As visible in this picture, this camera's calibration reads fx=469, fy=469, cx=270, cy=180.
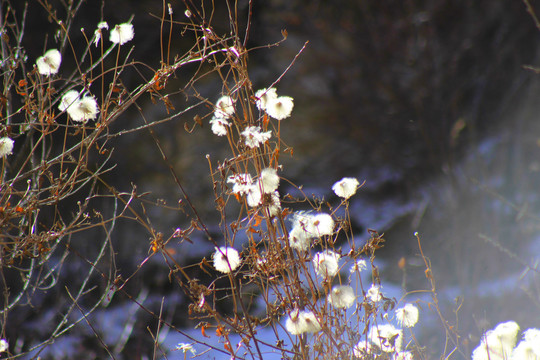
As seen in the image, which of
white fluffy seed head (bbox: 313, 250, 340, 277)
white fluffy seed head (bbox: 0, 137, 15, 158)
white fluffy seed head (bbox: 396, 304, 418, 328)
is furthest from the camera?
white fluffy seed head (bbox: 396, 304, 418, 328)

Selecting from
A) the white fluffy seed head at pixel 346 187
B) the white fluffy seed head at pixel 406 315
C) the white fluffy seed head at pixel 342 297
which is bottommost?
the white fluffy seed head at pixel 342 297

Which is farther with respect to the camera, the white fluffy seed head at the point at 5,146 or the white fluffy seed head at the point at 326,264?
the white fluffy seed head at the point at 5,146

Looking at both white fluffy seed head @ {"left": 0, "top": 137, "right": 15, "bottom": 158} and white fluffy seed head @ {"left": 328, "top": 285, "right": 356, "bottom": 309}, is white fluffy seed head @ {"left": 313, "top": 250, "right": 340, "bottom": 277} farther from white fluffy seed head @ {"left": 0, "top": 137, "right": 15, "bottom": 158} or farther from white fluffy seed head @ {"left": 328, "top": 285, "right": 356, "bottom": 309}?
white fluffy seed head @ {"left": 0, "top": 137, "right": 15, "bottom": 158}

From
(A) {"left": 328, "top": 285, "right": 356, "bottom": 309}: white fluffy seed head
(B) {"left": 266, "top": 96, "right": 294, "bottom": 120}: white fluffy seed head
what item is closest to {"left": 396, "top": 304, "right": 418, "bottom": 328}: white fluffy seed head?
(A) {"left": 328, "top": 285, "right": 356, "bottom": 309}: white fluffy seed head

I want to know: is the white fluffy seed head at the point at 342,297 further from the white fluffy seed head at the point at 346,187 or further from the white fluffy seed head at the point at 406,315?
the white fluffy seed head at the point at 406,315

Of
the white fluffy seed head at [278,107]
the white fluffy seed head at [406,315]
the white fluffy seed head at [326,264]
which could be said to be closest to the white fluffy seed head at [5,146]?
the white fluffy seed head at [278,107]

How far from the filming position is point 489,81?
3.63 metres

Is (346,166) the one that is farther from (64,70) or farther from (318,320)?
(318,320)

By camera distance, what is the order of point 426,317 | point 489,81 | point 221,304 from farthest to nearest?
point 489,81 → point 221,304 → point 426,317

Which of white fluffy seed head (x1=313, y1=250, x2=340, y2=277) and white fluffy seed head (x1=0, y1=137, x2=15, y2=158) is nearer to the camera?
white fluffy seed head (x1=313, y1=250, x2=340, y2=277)

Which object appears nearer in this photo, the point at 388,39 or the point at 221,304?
the point at 221,304

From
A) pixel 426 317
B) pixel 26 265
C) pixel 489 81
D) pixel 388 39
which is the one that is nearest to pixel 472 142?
pixel 489 81

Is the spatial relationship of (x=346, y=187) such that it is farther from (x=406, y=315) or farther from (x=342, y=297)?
(x=406, y=315)

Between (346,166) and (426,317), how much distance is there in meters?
1.33
